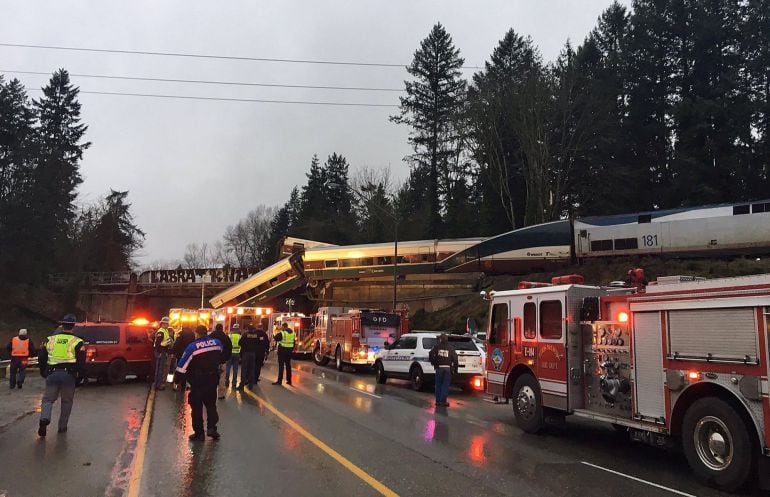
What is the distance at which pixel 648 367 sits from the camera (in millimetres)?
8008

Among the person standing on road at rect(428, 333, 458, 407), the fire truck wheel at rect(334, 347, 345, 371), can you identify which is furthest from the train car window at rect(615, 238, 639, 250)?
the person standing on road at rect(428, 333, 458, 407)

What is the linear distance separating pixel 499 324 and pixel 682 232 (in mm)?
23945

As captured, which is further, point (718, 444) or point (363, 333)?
point (363, 333)

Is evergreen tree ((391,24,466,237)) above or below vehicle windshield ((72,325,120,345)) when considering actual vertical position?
above

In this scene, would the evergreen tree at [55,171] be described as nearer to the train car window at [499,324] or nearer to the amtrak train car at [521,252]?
the amtrak train car at [521,252]

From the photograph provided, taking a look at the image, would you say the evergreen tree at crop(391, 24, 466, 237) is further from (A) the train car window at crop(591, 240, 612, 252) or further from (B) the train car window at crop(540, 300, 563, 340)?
(B) the train car window at crop(540, 300, 563, 340)

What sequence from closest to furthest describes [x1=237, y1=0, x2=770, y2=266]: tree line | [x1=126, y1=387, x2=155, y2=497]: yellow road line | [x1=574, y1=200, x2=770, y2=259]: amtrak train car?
[x1=126, y1=387, x2=155, y2=497]: yellow road line < [x1=574, y1=200, x2=770, y2=259]: amtrak train car < [x1=237, y1=0, x2=770, y2=266]: tree line

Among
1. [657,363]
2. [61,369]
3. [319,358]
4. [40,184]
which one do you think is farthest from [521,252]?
[40,184]

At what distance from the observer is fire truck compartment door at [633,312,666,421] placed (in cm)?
780

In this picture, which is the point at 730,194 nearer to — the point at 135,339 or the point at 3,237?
the point at 135,339

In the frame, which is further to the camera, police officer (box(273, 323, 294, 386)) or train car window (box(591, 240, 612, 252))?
train car window (box(591, 240, 612, 252))

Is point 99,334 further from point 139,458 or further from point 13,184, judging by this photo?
point 13,184

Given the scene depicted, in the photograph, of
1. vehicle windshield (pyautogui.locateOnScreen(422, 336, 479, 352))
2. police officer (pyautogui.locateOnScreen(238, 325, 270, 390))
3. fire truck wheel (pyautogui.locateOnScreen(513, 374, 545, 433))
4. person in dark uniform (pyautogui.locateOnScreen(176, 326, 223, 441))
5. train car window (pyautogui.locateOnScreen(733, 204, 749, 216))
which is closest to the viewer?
person in dark uniform (pyautogui.locateOnScreen(176, 326, 223, 441))

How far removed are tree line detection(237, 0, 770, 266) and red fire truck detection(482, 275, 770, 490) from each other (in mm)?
34886
